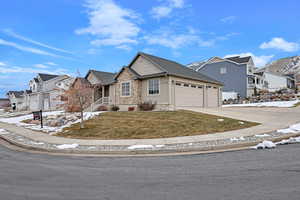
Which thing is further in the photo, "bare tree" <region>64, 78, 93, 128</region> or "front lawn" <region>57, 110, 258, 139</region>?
"bare tree" <region>64, 78, 93, 128</region>

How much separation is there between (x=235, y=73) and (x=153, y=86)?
25.6m

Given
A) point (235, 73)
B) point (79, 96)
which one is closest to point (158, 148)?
point (79, 96)

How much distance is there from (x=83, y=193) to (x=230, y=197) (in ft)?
9.28

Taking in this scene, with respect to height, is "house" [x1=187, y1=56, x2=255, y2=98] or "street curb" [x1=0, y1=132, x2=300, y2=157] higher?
"house" [x1=187, y1=56, x2=255, y2=98]

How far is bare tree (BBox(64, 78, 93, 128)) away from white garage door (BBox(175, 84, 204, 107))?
8463mm

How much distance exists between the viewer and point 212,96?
26328mm

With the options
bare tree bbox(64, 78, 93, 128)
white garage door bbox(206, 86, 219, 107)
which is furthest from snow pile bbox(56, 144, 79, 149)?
white garage door bbox(206, 86, 219, 107)

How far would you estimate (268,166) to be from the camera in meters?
5.46

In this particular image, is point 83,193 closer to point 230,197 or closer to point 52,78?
point 230,197

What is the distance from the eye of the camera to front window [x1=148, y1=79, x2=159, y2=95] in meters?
20.8

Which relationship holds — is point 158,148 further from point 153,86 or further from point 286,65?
point 286,65

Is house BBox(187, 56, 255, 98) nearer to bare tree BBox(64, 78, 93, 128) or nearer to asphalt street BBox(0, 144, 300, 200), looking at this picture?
bare tree BBox(64, 78, 93, 128)

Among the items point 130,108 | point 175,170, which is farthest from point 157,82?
point 175,170

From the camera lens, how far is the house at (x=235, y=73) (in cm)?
3925
